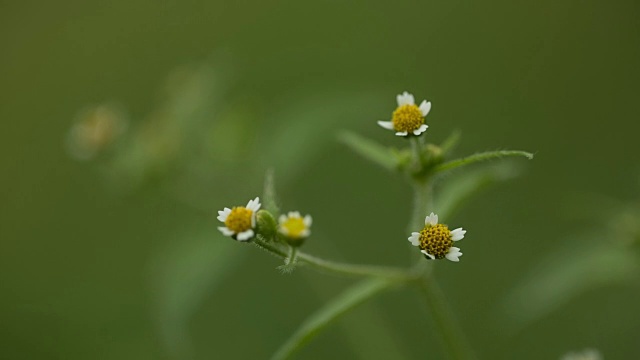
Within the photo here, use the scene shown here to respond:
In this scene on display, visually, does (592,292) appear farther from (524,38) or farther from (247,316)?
(524,38)

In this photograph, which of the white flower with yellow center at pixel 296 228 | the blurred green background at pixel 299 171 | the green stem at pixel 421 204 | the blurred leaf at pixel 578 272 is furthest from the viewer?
the blurred green background at pixel 299 171

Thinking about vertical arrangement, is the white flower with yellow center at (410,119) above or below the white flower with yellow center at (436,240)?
above

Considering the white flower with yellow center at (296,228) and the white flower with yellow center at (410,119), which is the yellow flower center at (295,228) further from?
→ the white flower with yellow center at (410,119)

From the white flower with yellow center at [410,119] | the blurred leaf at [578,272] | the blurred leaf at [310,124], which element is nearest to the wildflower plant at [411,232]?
the white flower with yellow center at [410,119]

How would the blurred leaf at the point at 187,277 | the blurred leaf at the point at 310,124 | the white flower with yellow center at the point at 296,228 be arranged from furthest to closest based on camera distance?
the blurred leaf at the point at 310,124, the blurred leaf at the point at 187,277, the white flower with yellow center at the point at 296,228

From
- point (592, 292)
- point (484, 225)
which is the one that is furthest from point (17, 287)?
point (592, 292)

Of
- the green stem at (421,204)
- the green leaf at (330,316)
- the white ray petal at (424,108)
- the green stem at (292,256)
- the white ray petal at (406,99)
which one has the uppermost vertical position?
the white ray petal at (406,99)
